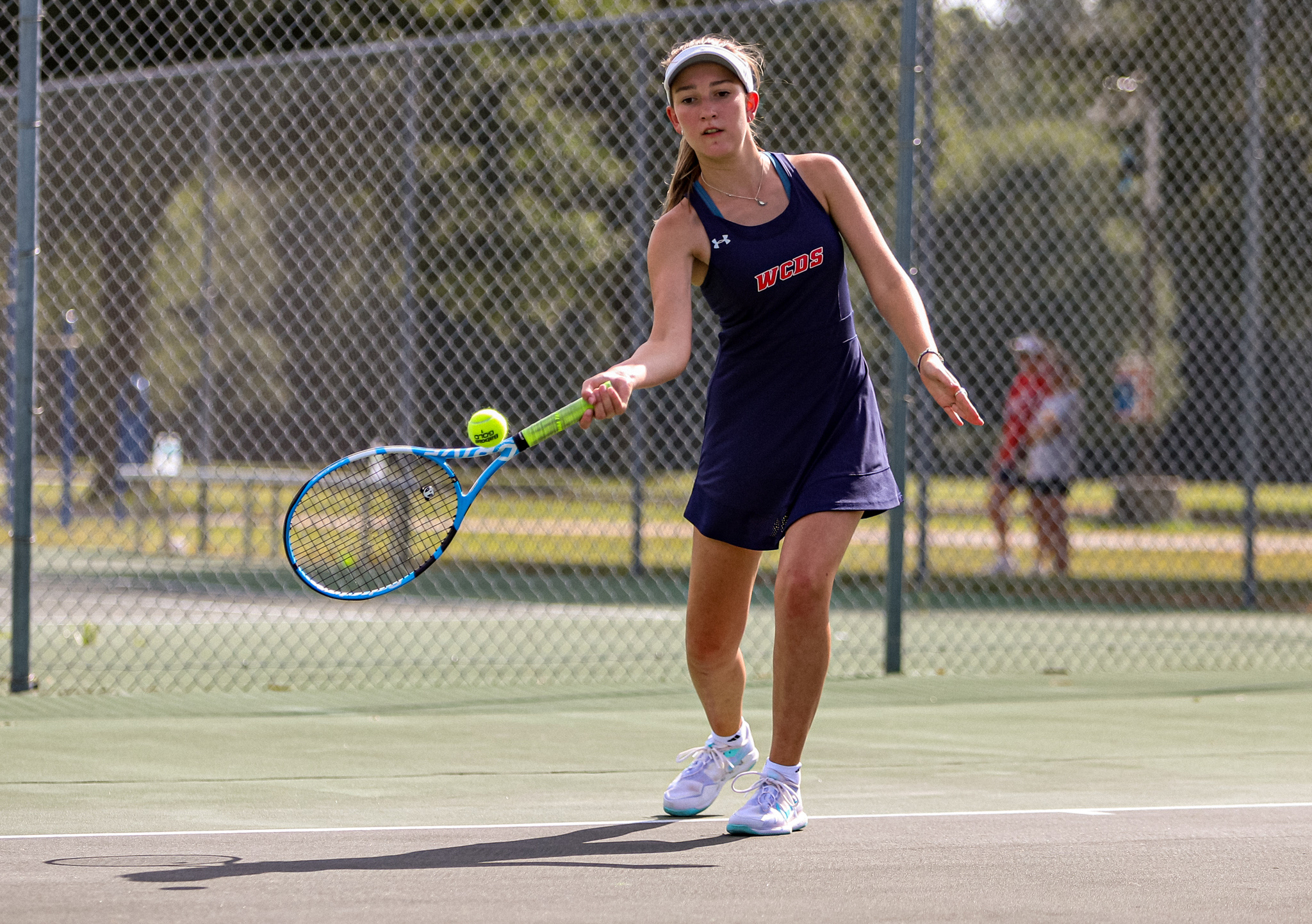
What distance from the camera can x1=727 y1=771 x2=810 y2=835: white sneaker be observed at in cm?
441

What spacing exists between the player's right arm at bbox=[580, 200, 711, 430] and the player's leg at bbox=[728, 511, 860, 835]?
511 millimetres

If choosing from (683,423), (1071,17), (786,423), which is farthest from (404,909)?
(1071,17)

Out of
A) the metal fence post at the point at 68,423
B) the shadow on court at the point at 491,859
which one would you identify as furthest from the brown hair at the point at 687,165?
the metal fence post at the point at 68,423

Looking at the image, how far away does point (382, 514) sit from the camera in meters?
4.95

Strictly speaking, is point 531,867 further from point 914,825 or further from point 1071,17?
point 1071,17

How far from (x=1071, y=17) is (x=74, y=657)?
47.9ft

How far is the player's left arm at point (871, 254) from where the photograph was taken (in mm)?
4430

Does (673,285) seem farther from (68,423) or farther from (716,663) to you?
(68,423)

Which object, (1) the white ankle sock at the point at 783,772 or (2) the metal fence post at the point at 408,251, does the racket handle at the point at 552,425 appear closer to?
(1) the white ankle sock at the point at 783,772

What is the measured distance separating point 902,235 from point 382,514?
3.34 m

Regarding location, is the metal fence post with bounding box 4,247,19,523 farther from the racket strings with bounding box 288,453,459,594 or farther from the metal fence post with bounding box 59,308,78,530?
the racket strings with bounding box 288,453,459,594

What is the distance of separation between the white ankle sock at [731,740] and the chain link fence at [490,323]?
3.23m

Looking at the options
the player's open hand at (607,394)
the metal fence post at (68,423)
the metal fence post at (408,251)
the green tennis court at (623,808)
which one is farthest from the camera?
the metal fence post at (68,423)

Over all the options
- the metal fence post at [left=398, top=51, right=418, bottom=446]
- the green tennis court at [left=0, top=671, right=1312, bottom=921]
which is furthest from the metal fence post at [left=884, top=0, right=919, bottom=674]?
the metal fence post at [left=398, top=51, right=418, bottom=446]
